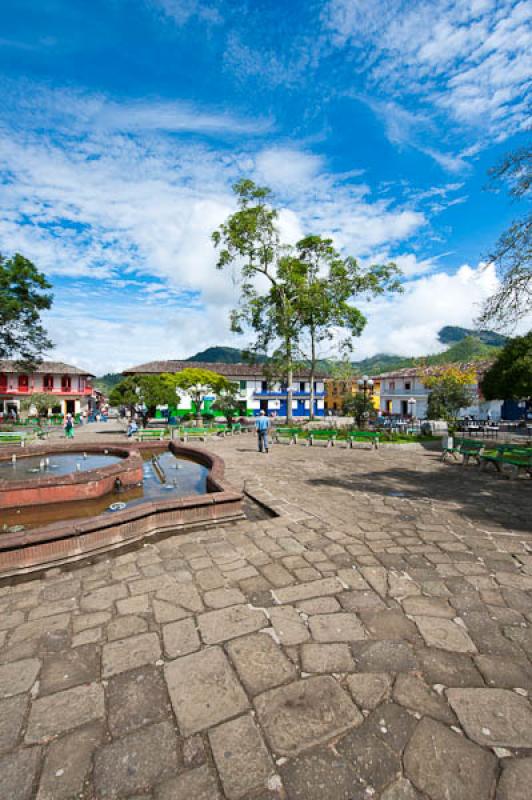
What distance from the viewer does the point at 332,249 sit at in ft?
76.3

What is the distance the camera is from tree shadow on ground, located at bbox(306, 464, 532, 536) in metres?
5.51

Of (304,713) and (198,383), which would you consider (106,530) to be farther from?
(198,383)

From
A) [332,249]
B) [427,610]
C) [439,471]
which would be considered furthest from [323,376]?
[427,610]

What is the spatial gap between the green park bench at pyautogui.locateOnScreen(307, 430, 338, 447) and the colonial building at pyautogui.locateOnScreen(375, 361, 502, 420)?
78.7 ft

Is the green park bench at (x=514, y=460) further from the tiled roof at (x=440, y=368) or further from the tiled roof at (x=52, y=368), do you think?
the tiled roof at (x=52, y=368)

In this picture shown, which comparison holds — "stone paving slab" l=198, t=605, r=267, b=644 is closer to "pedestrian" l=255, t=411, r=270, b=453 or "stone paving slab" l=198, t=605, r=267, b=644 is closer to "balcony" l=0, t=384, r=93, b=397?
"pedestrian" l=255, t=411, r=270, b=453

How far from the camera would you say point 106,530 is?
432 centimetres

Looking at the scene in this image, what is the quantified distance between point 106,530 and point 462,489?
644 cm

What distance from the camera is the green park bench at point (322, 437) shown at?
14.7m

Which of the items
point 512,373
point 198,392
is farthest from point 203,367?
point 512,373

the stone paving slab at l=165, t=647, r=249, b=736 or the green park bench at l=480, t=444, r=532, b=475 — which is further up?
the green park bench at l=480, t=444, r=532, b=475

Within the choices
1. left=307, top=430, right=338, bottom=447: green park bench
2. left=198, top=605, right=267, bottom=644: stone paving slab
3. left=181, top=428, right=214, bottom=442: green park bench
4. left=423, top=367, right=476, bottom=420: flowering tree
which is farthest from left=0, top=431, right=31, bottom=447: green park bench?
left=423, top=367, right=476, bottom=420: flowering tree

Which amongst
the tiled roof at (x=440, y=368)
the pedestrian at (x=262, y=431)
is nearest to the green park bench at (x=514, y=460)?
the pedestrian at (x=262, y=431)

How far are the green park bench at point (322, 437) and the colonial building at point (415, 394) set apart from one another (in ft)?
78.7
